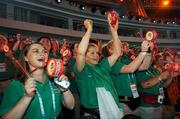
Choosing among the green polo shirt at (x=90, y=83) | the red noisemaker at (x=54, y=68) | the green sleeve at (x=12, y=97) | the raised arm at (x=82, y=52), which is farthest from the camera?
the green polo shirt at (x=90, y=83)

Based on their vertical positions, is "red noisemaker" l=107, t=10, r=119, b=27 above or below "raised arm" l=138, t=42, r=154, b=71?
above

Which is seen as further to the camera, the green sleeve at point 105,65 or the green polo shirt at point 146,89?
the green polo shirt at point 146,89

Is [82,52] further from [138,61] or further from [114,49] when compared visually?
[138,61]

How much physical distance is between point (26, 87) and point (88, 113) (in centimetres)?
103

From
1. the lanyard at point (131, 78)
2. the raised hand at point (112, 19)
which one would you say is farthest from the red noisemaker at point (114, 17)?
the lanyard at point (131, 78)

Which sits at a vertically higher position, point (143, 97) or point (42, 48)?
point (42, 48)

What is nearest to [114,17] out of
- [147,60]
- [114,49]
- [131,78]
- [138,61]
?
[114,49]

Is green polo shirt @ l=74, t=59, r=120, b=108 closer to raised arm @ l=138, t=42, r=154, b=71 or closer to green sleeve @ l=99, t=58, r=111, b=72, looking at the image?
green sleeve @ l=99, t=58, r=111, b=72

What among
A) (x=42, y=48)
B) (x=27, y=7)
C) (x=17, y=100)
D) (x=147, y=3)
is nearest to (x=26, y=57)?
(x=42, y=48)

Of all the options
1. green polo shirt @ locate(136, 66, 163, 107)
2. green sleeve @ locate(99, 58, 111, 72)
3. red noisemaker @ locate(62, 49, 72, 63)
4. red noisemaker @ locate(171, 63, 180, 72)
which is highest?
red noisemaker @ locate(62, 49, 72, 63)

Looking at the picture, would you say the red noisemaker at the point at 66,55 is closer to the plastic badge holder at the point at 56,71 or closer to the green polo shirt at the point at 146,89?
the green polo shirt at the point at 146,89

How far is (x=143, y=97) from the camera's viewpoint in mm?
3809

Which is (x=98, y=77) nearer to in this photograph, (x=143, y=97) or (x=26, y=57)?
(x=26, y=57)

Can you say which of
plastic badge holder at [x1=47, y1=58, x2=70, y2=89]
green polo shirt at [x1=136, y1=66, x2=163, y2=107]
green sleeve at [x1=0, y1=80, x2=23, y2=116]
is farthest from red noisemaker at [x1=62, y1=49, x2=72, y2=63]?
green sleeve at [x1=0, y1=80, x2=23, y2=116]
